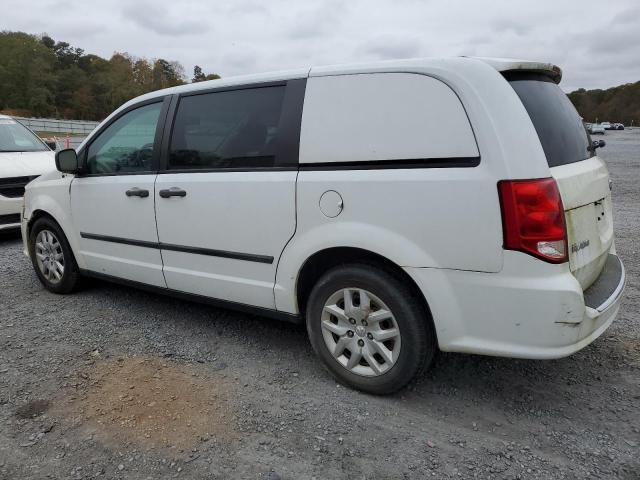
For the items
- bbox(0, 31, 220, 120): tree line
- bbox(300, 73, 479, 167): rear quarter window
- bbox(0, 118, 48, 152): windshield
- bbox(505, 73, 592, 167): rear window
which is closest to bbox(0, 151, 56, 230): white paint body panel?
bbox(0, 118, 48, 152): windshield

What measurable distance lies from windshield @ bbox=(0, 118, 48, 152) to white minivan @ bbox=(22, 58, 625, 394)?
206 inches

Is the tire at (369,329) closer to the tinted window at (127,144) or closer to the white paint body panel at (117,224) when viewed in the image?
the white paint body panel at (117,224)

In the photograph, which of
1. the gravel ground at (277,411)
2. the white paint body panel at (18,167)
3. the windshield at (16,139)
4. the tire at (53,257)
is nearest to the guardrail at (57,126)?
the windshield at (16,139)

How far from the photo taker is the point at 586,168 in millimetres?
2834

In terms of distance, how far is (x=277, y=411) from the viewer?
111 inches

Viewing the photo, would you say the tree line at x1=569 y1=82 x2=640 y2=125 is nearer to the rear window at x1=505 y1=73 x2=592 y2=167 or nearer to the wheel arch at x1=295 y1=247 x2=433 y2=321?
the rear window at x1=505 y1=73 x2=592 y2=167

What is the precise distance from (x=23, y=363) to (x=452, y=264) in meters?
2.79

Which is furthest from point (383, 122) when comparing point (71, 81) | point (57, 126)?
point (71, 81)

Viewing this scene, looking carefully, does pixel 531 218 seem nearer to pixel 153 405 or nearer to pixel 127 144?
pixel 153 405

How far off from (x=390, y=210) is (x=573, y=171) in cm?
95

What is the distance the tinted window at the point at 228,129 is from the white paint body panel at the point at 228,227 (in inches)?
4.1

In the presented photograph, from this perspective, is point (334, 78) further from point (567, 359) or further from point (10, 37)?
point (10, 37)

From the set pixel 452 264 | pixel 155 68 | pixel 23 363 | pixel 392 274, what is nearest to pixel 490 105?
pixel 452 264

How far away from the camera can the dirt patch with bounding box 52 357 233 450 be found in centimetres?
262
